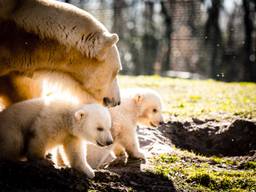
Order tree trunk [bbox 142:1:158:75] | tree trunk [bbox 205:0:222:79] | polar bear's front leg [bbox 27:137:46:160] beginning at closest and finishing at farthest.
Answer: polar bear's front leg [bbox 27:137:46:160] → tree trunk [bbox 205:0:222:79] → tree trunk [bbox 142:1:158:75]

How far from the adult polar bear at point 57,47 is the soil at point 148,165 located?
3.67 feet

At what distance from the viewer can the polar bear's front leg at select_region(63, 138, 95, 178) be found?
5802 mm

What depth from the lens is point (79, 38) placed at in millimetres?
6496

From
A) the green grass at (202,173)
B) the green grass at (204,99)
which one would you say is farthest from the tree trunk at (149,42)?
the green grass at (202,173)

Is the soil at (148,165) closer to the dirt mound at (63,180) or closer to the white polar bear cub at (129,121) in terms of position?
the dirt mound at (63,180)

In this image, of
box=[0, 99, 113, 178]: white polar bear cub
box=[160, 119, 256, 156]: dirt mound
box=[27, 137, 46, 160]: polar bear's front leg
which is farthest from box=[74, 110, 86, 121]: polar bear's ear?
box=[160, 119, 256, 156]: dirt mound

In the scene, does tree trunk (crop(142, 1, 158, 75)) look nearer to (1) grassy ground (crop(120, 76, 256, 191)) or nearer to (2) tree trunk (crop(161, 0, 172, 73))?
(2) tree trunk (crop(161, 0, 172, 73))

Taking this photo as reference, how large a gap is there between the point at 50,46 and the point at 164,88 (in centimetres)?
750

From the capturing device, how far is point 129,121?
7086mm

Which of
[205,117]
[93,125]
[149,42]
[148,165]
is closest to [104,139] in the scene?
[93,125]

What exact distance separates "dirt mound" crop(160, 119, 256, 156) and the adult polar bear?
2.14 meters

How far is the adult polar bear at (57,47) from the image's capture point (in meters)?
6.38

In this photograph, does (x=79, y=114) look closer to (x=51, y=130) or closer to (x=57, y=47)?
(x=51, y=130)

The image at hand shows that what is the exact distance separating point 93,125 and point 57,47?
1.14 m
